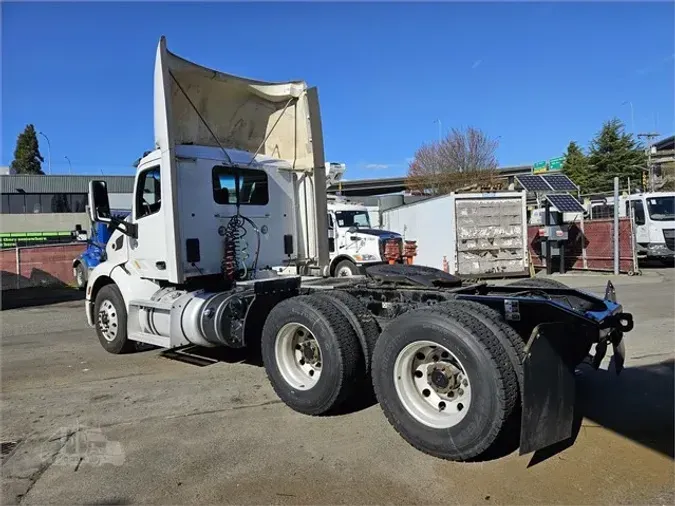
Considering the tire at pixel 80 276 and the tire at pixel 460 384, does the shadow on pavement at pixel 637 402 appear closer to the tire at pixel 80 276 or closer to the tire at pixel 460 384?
the tire at pixel 460 384

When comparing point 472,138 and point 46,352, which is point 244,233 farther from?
point 472,138

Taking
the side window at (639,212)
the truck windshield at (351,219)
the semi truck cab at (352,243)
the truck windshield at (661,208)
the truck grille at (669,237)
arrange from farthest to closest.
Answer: the side window at (639,212) → the truck windshield at (661,208) → the truck grille at (669,237) → the truck windshield at (351,219) → the semi truck cab at (352,243)

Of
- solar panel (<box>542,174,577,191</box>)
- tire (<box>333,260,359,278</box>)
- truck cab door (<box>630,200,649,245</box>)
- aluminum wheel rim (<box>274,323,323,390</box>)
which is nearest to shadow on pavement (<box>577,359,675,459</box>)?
aluminum wheel rim (<box>274,323,323,390</box>)

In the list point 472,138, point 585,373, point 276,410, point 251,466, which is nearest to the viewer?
point 251,466

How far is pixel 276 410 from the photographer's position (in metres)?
5.04

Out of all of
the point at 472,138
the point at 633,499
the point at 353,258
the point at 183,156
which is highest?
the point at 472,138

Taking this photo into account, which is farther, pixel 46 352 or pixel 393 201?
pixel 393 201

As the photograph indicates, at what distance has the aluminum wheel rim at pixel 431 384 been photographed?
3887 millimetres

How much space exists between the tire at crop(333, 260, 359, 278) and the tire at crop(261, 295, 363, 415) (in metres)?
10.1

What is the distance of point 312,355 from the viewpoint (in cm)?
501

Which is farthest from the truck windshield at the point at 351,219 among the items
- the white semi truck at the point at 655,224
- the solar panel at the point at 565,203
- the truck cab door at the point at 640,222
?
the truck cab door at the point at 640,222

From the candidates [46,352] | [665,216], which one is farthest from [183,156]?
[665,216]

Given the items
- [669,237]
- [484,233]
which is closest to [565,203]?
[484,233]

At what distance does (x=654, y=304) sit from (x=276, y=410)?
29.5ft
